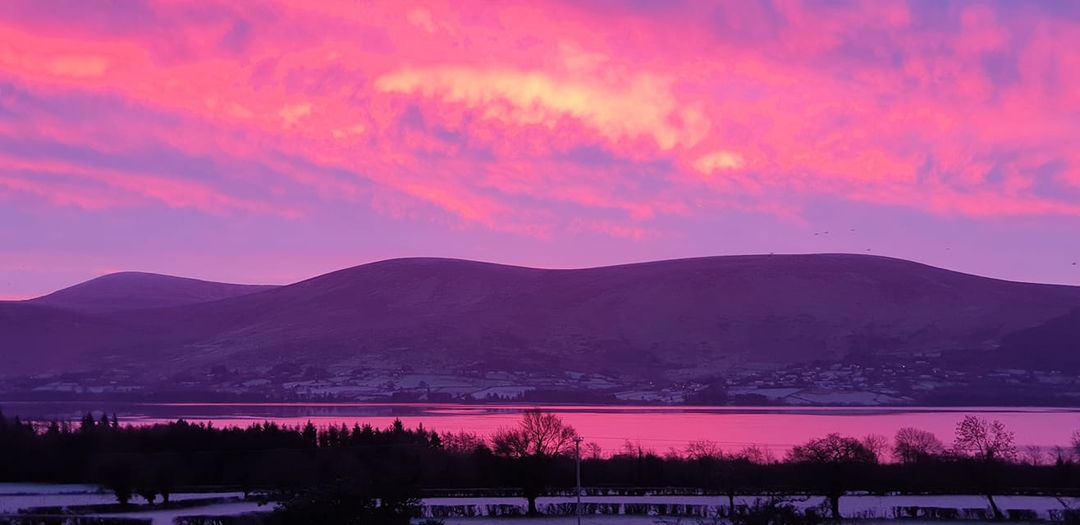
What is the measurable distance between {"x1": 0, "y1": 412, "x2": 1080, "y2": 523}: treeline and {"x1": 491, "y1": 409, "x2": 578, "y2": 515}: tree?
0.07m

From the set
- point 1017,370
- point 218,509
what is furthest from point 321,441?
point 1017,370

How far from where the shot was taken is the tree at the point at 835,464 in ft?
154

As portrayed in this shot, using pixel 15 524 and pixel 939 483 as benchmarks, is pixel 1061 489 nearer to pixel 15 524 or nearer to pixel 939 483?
pixel 939 483

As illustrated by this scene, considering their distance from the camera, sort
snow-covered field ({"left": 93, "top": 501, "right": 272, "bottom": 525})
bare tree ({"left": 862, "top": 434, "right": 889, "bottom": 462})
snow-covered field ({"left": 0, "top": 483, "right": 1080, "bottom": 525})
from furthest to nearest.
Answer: bare tree ({"left": 862, "top": 434, "right": 889, "bottom": 462}) → snow-covered field ({"left": 93, "top": 501, "right": 272, "bottom": 525}) → snow-covered field ({"left": 0, "top": 483, "right": 1080, "bottom": 525})

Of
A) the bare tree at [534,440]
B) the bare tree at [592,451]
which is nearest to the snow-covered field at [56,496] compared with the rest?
the bare tree at [534,440]

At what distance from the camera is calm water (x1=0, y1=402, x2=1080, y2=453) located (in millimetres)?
97375

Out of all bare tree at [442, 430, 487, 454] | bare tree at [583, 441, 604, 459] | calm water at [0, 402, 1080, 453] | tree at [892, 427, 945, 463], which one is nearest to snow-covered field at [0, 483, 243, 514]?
bare tree at [442, 430, 487, 454]

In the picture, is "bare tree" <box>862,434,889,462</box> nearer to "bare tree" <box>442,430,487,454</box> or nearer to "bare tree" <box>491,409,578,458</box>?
"bare tree" <box>491,409,578,458</box>

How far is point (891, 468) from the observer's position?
63.2 metres

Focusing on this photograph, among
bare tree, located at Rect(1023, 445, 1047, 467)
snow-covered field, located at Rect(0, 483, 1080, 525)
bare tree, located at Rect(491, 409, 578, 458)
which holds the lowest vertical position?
snow-covered field, located at Rect(0, 483, 1080, 525)

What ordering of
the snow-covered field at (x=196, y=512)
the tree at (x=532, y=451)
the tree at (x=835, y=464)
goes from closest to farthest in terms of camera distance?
the snow-covered field at (x=196, y=512)
the tree at (x=835, y=464)
the tree at (x=532, y=451)

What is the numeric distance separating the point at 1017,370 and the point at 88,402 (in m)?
139

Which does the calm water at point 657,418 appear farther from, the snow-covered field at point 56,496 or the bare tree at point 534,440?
the snow-covered field at point 56,496

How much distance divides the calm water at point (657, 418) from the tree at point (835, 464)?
1110 inches
